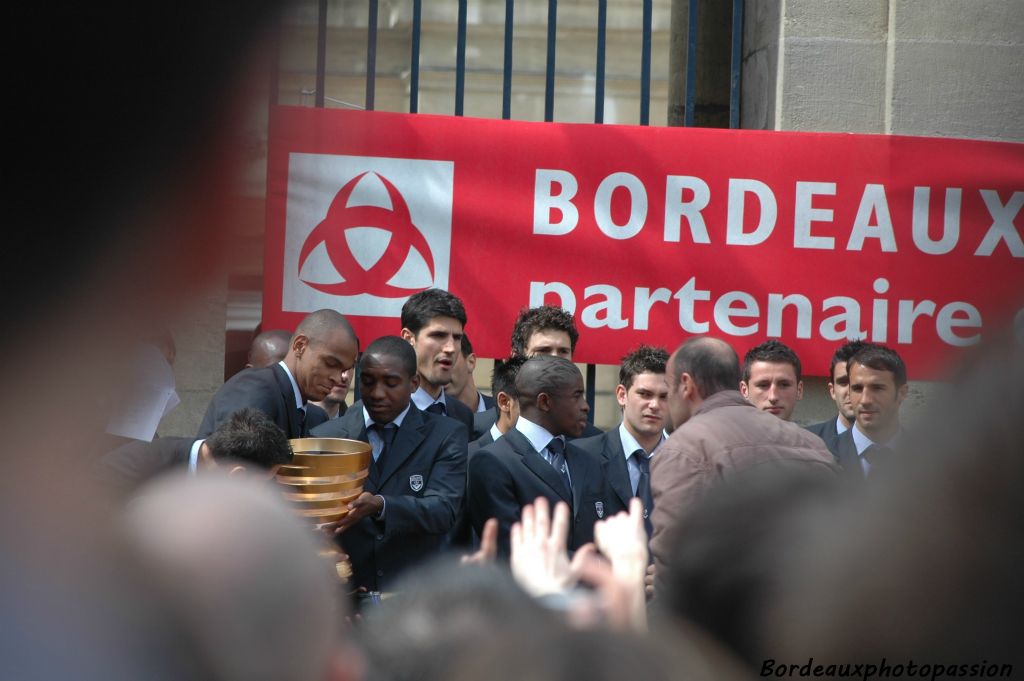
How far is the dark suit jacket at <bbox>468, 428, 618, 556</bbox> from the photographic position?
13.7 ft

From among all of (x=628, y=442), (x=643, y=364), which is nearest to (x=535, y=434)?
(x=628, y=442)

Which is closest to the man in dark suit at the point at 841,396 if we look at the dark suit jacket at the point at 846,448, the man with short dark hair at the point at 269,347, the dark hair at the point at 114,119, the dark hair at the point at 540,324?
the dark suit jacket at the point at 846,448

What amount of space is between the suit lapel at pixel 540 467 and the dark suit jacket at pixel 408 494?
Result: 0.28 metres

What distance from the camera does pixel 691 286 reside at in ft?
18.9

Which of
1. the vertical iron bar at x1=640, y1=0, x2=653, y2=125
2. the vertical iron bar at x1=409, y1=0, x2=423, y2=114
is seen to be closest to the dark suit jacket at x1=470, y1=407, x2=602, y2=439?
the vertical iron bar at x1=409, y1=0, x2=423, y2=114

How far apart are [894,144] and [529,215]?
1974 mm

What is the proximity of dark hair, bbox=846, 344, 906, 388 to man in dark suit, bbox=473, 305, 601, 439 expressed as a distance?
4.26 feet

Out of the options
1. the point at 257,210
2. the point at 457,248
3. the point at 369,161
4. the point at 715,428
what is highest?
the point at 369,161

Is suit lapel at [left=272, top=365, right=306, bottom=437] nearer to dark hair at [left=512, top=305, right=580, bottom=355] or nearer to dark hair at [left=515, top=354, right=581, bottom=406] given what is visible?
dark hair at [left=515, top=354, right=581, bottom=406]

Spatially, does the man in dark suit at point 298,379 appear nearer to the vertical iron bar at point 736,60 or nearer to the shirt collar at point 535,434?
the shirt collar at point 535,434

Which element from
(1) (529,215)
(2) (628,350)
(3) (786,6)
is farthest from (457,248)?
(3) (786,6)

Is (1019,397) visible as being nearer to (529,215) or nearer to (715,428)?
(715,428)

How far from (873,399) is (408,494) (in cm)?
225

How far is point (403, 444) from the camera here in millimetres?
4367
